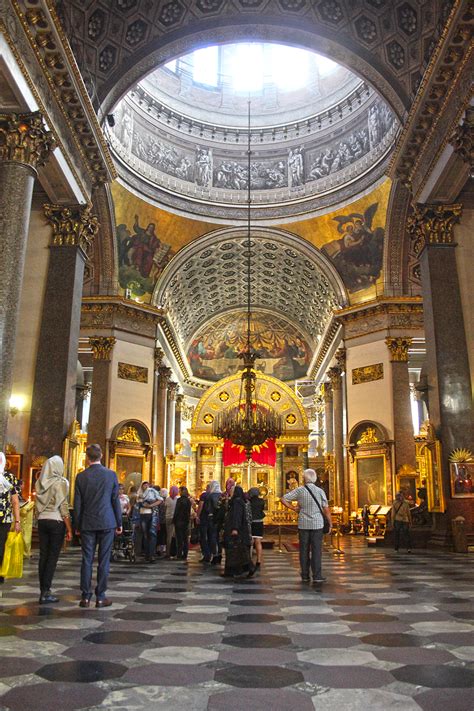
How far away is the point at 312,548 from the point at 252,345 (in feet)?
96.8

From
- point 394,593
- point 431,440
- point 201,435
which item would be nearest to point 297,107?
point 201,435

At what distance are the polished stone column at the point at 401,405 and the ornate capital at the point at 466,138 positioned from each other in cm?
1067

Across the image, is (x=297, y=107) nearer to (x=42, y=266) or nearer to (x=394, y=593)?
(x=42, y=266)

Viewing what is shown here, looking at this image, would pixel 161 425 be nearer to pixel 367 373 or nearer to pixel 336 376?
pixel 336 376

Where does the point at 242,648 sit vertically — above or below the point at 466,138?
below

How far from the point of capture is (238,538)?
311 inches

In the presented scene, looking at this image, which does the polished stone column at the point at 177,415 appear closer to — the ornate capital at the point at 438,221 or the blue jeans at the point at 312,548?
the ornate capital at the point at 438,221

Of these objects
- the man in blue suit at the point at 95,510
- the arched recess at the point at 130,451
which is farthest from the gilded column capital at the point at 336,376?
the man in blue suit at the point at 95,510

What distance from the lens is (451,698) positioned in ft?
8.73

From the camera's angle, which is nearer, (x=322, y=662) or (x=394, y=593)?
(x=322, y=662)

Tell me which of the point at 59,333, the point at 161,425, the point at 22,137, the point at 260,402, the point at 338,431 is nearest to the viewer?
the point at 22,137

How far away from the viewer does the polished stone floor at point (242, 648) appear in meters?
2.68

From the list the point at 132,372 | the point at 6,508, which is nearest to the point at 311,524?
the point at 6,508

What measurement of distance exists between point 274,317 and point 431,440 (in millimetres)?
23591
